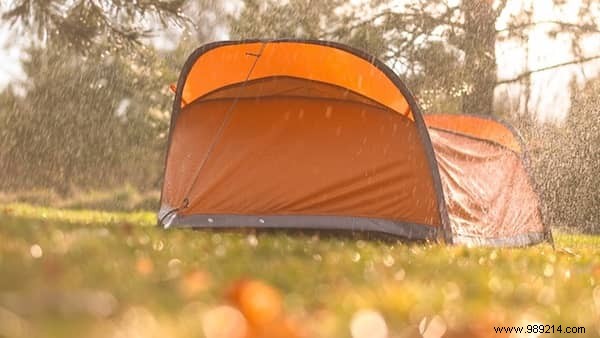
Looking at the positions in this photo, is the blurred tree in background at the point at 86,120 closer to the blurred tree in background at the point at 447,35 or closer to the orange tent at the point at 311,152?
the blurred tree in background at the point at 447,35

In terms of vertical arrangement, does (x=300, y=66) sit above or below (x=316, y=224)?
above

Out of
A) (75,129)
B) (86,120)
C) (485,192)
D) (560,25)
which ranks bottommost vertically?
(485,192)

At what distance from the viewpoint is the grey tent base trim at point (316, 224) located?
6312mm

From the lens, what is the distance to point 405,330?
213 cm

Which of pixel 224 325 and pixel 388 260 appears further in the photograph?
pixel 388 260

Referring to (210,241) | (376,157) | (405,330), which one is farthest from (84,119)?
(405,330)

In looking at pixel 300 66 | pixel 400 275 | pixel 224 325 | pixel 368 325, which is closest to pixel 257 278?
pixel 400 275

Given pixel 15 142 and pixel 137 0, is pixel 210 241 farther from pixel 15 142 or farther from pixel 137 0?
pixel 15 142

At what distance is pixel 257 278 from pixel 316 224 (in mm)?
3444

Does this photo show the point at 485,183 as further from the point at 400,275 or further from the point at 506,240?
the point at 400,275

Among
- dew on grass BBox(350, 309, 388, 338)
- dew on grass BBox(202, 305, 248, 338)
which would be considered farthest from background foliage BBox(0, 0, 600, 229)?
dew on grass BBox(202, 305, 248, 338)

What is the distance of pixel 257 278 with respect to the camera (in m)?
2.99

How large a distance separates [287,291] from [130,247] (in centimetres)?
112

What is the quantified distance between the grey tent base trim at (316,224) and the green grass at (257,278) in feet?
5.68
